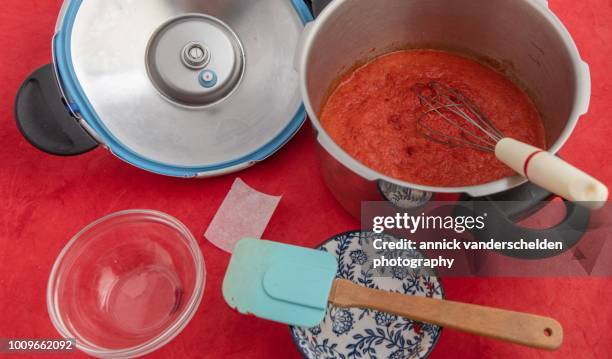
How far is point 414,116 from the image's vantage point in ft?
2.91

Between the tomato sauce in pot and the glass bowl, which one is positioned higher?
the tomato sauce in pot

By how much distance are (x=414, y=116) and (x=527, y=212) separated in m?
0.24

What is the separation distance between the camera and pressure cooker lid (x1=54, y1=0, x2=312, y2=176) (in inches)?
36.8

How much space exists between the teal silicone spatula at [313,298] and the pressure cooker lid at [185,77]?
23 cm

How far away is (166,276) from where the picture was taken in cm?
90

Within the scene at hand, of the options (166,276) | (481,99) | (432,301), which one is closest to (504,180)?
(432,301)

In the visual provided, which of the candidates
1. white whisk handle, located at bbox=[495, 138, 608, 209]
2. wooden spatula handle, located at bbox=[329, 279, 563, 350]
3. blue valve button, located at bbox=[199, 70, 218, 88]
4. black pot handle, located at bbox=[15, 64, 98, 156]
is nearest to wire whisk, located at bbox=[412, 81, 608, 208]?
white whisk handle, located at bbox=[495, 138, 608, 209]

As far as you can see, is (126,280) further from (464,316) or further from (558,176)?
(558,176)

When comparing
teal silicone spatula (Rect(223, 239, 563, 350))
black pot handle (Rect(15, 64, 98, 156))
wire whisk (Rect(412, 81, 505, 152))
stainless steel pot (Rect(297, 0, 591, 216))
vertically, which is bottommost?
teal silicone spatula (Rect(223, 239, 563, 350))

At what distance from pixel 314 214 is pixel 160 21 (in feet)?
1.60

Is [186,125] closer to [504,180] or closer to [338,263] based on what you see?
[338,263]

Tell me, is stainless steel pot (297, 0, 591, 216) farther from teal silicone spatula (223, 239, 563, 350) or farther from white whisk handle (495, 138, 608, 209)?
teal silicone spatula (223, 239, 563, 350)

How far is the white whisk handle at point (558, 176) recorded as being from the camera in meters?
0.56

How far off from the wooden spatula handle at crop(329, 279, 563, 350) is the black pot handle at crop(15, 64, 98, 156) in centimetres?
52
